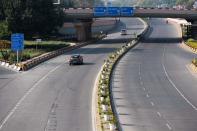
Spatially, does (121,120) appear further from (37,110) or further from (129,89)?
(129,89)

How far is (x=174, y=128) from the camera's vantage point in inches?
1555

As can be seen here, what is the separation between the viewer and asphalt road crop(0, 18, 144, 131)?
4028 cm

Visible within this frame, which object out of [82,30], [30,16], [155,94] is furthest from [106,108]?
[82,30]

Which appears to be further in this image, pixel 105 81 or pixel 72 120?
pixel 105 81

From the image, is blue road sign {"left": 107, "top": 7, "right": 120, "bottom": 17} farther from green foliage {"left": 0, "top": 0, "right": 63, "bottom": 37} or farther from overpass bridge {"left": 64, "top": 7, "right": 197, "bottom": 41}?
green foliage {"left": 0, "top": 0, "right": 63, "bottom": 37}

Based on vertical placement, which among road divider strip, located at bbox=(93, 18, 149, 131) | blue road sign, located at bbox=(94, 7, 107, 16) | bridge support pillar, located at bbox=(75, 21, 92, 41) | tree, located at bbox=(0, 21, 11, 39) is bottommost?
bridge support pillar, located at bbox=(75, 21, 92, 41)

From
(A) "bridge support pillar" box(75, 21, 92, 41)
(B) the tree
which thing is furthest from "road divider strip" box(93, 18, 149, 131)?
(A) "bridge support pillar" box(75, 21, 92, 41)

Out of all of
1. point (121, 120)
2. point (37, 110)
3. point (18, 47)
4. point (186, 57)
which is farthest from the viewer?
point (186, 57)

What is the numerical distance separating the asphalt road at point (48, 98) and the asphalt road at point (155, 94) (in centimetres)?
289

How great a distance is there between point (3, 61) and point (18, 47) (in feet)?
11.7

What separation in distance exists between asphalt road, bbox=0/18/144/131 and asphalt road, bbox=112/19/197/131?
2.89 m

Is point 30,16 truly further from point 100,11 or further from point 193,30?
point 193,30

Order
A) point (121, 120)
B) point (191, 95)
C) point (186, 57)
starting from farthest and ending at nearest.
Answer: point (186, 57) → point (191, 95) → point (121, 120)

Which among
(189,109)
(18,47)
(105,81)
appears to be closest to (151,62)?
(18,47)
